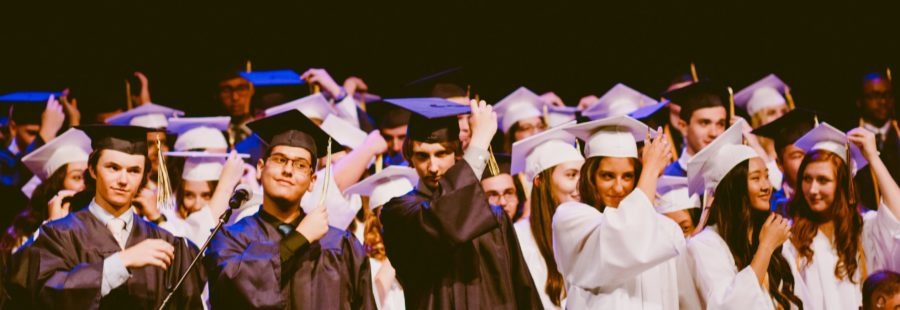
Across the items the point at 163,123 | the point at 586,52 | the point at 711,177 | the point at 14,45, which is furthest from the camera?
the point at 586,52

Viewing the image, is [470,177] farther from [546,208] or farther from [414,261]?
[546,208]

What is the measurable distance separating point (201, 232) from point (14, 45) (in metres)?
3.56

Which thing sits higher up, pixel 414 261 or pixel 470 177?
pixel 470 177

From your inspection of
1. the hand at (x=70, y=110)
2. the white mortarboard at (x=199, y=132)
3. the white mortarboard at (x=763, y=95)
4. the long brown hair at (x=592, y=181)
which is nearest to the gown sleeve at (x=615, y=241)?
the long brown hair at (x=592, y=181)

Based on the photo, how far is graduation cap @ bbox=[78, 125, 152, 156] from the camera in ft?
13.6

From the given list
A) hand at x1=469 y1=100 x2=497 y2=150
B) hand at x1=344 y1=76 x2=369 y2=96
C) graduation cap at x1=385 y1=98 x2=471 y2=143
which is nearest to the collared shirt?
graduation cap at x1=385 y1=98 x2=471 y2=143

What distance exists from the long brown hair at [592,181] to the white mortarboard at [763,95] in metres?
2.94

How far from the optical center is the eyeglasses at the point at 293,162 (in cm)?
394

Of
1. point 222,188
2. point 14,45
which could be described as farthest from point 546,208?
point 14,45

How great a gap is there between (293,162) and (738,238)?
1832 mm

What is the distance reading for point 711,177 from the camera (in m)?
4.33

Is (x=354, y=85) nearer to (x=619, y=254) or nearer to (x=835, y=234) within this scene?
(x=835, y=234)

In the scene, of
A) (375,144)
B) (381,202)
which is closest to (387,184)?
(381,202)

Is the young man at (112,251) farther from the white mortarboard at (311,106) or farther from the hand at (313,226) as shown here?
the white mortarboard at (311,106)
